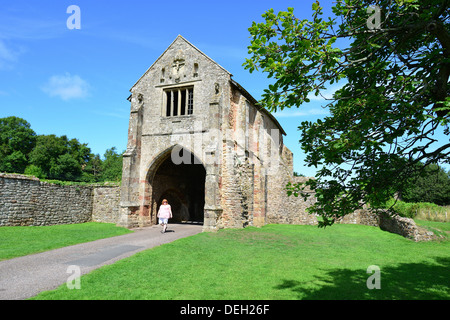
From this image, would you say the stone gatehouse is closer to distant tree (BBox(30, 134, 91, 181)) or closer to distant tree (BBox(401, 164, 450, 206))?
distant tree (BBox(401, 164, 450, 206))

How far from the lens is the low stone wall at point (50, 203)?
1424 cm

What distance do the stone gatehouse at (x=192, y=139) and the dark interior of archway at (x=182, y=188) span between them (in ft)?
0.43

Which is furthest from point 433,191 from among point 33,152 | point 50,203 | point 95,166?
point 95,166

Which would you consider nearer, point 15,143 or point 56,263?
point 56,263

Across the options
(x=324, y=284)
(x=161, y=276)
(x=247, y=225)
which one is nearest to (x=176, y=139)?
(x=247, y=225)

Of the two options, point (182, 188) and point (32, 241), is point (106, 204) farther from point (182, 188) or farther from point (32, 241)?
point (32, 241)

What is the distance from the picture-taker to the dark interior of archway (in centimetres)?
1823

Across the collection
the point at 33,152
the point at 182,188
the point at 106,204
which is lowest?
the point at 106,204

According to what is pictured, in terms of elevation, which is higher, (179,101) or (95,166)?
(95,166)

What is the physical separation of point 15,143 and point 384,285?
55007mm

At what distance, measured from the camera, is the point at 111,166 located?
200ft

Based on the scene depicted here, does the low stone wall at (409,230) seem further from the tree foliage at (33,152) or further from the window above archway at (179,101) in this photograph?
the tree foliage at (33,152)
